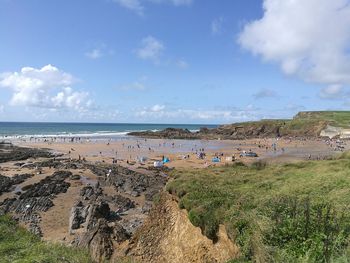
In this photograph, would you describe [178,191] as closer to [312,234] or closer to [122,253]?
[122,253]

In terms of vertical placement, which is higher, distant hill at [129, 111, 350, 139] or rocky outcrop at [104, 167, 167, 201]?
distant hill at [129, 111, 350, 139]

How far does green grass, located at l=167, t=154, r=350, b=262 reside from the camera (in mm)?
9375

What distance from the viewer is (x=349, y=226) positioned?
32.7ft

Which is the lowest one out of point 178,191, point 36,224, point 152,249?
point 36,224

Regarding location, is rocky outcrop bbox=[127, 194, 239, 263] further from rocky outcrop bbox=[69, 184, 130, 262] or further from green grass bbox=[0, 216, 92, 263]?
green grass bbox=[0, 216, 92, 263]

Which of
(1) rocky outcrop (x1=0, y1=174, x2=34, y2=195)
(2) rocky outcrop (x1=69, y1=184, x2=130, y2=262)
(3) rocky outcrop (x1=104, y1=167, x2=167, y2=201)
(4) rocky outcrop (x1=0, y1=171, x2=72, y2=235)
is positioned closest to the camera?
(2) rocky outcrop (x1=69, y1=184, x2=130, y2=262)

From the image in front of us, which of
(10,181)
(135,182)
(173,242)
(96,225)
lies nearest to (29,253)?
(173,242)

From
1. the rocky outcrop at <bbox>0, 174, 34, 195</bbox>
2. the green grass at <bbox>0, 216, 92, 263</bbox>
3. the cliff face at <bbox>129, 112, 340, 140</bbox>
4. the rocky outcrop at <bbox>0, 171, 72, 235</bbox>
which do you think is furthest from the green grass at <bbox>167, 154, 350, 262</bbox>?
the cliff face at <bbox>129, 112, 340, 140</bbox>

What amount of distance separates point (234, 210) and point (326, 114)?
14766 cm

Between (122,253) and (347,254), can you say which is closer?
(347,254)

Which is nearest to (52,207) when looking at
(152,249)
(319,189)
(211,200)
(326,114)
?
(152,249)

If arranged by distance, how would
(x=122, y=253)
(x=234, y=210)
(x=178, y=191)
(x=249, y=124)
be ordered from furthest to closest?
(x=249, y=124) < (x=178, y=191) < (x=122, y=253) < (x=234, y=210)

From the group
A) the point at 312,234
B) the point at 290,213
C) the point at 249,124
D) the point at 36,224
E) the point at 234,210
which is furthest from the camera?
the point at 249,124

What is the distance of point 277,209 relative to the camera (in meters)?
11.5
